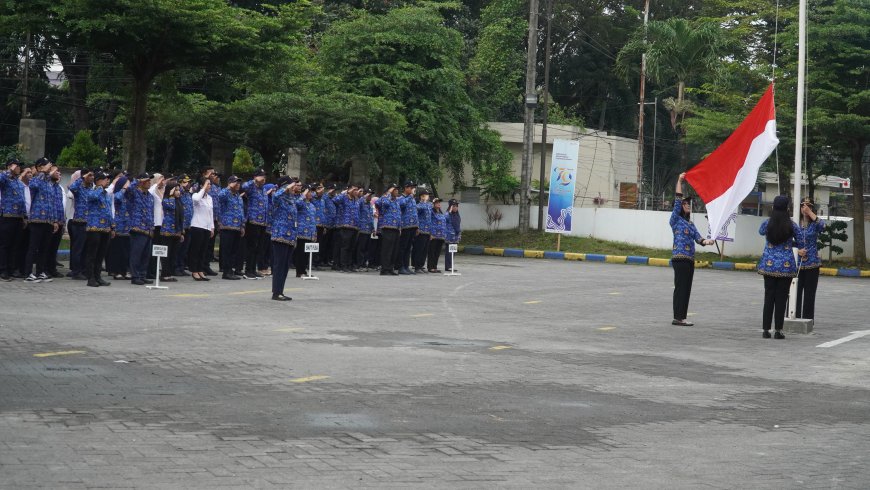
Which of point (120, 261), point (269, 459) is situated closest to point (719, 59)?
point (120, 261)

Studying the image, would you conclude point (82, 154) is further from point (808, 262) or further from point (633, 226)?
point (808, 262)

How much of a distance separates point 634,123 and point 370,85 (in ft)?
99.5

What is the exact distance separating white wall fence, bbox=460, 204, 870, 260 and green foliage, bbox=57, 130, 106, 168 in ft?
47.2

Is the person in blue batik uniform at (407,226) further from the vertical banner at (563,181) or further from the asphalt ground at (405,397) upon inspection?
the vertical banner at (563,181)

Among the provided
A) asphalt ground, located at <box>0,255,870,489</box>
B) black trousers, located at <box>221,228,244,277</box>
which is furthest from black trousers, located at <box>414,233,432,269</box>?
asphalt ground, located at <box>0,255,870,489</box>

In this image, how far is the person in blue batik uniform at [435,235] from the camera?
2783 centimetres

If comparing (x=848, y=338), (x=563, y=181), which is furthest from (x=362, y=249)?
(x=848, y=338)

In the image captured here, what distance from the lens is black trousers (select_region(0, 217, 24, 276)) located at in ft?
60.9

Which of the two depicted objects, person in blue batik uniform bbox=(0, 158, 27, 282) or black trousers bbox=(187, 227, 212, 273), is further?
black trousers bbox=(187, 227, 212, 273)

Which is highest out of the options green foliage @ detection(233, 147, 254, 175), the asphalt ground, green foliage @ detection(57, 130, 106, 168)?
green foliage @ detection(233, 147, 254, 175)

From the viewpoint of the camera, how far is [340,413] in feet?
28.2

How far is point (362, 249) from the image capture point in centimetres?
2678

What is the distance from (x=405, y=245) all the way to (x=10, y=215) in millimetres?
10240

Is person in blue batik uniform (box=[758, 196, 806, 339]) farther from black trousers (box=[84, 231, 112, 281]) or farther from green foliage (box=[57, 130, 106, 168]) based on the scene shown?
green foliage (box=[57, 130, 106, 168])
